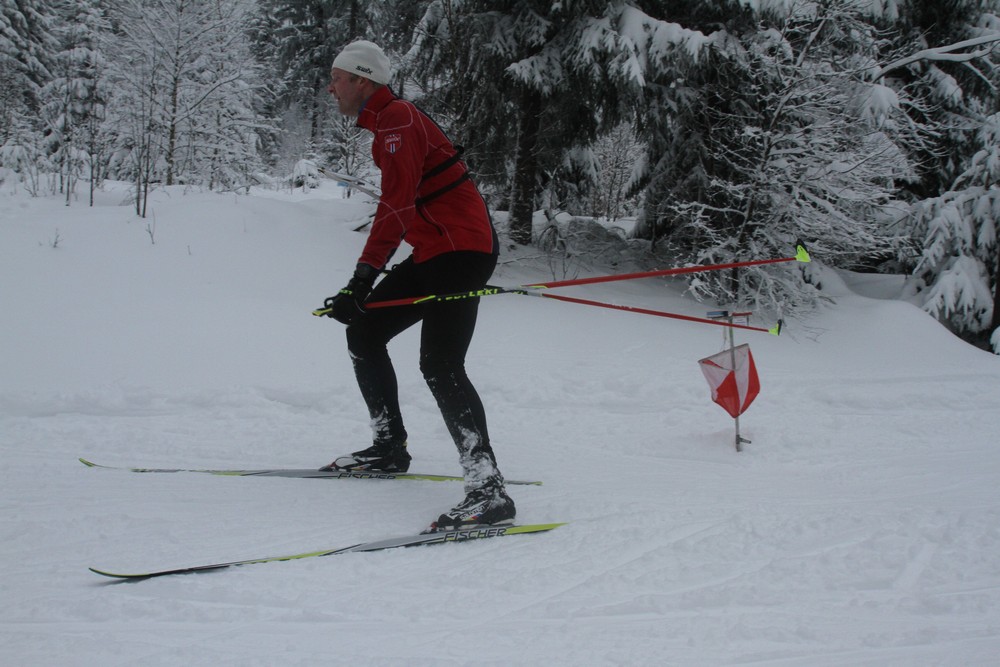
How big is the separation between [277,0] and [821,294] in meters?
22.9

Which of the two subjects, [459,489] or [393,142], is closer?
[393,142]

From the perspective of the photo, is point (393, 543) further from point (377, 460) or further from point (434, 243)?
point (434, 243)

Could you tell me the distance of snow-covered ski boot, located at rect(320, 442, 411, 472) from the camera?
3.48 metres

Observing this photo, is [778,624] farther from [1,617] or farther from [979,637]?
[1,617]

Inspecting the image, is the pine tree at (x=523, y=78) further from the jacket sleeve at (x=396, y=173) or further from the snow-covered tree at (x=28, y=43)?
the snow-covered tree at (x=28, y=43)

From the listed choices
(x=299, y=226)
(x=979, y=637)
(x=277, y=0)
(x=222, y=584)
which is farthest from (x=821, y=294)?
(x=277, y=0)

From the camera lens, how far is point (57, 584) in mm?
2172

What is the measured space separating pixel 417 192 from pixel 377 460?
1.40 metres

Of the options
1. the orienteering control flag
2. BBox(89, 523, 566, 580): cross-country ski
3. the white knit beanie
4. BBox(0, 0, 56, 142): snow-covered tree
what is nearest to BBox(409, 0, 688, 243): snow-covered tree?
the orienteering control flag

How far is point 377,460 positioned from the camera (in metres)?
3.49

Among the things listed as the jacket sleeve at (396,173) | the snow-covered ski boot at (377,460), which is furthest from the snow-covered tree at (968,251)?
the jacket sleeve at (396,173)

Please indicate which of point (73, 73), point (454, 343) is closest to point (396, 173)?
point (454, 343)

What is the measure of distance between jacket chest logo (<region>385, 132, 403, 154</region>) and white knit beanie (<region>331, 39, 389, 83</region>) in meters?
0.35

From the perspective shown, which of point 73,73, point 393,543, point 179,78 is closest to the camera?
point 393,543
